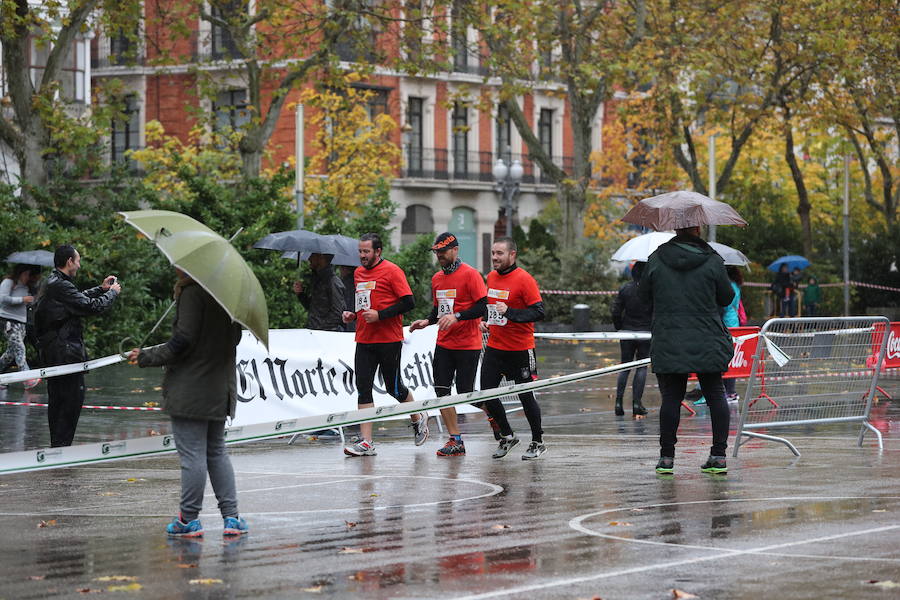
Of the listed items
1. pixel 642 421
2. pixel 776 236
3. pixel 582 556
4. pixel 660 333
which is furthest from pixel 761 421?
pixel 776 236

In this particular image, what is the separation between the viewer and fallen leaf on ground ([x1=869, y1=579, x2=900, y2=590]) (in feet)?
23.4

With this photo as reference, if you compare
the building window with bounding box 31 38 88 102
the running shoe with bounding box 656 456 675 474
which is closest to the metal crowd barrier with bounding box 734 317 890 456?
the running shoe with bounding box 656 456 675 474

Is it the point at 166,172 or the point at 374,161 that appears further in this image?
the point at 374,161

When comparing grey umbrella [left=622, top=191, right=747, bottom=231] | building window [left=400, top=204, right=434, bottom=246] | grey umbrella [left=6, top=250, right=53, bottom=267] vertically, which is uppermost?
building window [left=400, top=204, right=434, bottom=246]

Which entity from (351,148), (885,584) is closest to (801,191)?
(351,148)

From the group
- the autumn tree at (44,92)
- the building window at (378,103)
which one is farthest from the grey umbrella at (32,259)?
the building window at (378,103)

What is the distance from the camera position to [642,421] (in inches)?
688

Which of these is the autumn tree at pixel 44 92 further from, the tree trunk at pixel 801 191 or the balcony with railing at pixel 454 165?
the balcony with railing at pixel 454 165

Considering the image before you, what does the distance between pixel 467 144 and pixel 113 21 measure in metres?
41.2

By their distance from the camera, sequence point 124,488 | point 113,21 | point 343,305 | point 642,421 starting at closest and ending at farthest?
point 124,488
point 343,305
point 642,421
point 113,21

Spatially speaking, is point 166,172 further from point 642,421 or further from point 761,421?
point 761,421

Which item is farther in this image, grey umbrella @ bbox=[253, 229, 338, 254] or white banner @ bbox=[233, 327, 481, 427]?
grey umbrella @ bbox=[253, 229, 338, 254]

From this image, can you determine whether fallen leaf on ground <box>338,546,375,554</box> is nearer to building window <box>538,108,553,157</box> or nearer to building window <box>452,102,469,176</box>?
building window <box>452,102,469,176</box>

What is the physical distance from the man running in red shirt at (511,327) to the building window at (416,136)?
52.7 metres
